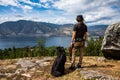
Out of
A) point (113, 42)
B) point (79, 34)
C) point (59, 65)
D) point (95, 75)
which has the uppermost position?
point (79, 34)

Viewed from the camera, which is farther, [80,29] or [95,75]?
[80,29]

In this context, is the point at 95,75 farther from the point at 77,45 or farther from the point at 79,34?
the point at 79,34

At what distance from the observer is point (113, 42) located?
51.4 feet

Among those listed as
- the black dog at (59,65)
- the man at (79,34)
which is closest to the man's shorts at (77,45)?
the man at (79,34)

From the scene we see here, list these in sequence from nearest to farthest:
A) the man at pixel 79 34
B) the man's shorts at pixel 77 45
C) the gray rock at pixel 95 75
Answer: the gray rock at pixel 95 75, the man at pixel 79 34, the man's shorts at pixel 77 45

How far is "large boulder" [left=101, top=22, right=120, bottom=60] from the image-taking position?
1548cm

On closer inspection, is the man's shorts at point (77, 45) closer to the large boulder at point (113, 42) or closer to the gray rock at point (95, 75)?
the gray rock at point (95, 75)

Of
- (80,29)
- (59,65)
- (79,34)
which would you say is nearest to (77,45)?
(79,34)

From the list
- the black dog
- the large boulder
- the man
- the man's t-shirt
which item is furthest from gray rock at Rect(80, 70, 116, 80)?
the large boulder

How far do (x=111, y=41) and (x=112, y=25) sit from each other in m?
1.31

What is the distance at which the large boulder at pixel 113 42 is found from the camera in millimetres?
15477

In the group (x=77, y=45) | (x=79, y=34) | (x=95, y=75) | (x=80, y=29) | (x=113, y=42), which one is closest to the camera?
(x=95, y=75)

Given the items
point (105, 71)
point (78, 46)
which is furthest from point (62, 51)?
point (105, 71)

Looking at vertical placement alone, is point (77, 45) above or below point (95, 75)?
above
